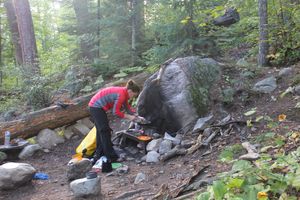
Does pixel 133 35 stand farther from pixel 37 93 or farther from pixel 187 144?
pixel 187 144

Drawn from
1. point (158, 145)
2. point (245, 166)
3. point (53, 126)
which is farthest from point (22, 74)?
point (245, 166)

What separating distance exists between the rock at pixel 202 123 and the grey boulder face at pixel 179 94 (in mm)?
223

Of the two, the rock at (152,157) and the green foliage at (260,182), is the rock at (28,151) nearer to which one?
the rock at (152,157)

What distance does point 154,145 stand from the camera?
7055mm

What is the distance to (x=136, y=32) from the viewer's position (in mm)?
12750

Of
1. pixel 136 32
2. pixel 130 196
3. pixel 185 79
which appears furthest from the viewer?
pixel 136 32

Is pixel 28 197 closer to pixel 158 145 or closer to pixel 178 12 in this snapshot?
pixel 158 145

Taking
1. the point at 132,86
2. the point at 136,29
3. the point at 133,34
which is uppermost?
the point at 136,29

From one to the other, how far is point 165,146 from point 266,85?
2.67 meters

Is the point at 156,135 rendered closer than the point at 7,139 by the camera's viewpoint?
Yes

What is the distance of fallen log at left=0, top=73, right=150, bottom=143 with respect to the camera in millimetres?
8529

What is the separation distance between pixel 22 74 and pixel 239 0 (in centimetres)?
700

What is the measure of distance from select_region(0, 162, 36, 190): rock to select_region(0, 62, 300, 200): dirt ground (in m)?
0.12

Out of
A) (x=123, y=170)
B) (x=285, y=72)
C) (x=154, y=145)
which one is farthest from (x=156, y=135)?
(x=285, y=72)
